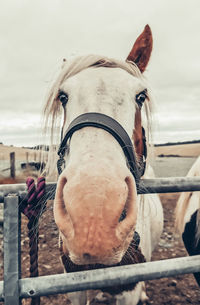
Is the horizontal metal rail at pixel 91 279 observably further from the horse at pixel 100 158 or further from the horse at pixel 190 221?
the horse at pixel 190 221

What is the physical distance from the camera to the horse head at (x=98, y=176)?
92 cm

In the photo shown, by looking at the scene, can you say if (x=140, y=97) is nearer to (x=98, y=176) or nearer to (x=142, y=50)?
(x=142, y=50)

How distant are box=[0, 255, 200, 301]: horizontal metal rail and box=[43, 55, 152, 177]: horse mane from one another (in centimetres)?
104

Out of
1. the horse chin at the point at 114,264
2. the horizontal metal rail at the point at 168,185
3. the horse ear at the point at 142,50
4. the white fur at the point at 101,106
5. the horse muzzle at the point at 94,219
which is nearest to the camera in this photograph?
the horse muzzle at the point at 94,219

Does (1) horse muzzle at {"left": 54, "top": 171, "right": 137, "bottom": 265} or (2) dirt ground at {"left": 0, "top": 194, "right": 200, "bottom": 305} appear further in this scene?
(2) dirt ground at {"left": 0, "top": 194, "right": 200, "bottom": 305}

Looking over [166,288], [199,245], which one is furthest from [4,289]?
[166,288]

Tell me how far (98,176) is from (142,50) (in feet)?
5.08

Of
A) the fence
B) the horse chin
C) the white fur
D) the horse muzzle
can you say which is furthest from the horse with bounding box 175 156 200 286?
the horse muzzle

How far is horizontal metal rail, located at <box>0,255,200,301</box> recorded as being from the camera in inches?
39.8

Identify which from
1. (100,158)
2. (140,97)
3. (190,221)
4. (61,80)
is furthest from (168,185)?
(190,221)

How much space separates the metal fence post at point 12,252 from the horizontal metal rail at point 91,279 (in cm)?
3

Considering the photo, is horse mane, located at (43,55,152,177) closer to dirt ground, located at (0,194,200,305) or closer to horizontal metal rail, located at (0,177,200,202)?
horizontal metal rail, located at (0,177,200,202)

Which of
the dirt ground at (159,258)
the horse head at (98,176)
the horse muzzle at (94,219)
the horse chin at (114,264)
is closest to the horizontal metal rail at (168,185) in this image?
the horse head at (98,176)

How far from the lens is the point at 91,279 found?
3.40 ft
